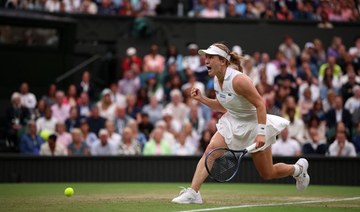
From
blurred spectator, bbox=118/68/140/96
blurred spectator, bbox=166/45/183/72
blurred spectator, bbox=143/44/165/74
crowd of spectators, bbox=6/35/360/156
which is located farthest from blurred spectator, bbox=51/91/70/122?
blurred spectator, bbox=166/45/183/72

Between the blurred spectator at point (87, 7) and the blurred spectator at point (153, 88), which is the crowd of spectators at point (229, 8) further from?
the blurred spectator at point (153, 88)

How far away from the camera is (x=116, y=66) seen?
2202cm

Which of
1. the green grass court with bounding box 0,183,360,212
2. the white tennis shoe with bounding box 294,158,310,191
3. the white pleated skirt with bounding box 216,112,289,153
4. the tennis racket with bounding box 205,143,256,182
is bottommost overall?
the green grass court with bounding box 0,183,360,212

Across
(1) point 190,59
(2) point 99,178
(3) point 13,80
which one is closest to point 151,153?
(2) point 99,178

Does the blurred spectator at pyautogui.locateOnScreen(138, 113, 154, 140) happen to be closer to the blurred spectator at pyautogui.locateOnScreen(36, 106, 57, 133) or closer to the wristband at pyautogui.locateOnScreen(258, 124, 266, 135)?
the blurred spectator at pyautogui.locateOnScreen(36, 106, 57, 133)

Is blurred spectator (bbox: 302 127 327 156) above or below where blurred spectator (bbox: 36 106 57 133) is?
below

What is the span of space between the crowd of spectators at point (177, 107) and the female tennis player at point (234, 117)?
657cm

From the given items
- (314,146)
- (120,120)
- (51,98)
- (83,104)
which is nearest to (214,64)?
(314,146)

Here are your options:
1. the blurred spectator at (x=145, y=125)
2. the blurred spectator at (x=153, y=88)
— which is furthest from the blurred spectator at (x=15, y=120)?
the blurred spectator at (x=153, y=88)

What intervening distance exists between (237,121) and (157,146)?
6926 mm

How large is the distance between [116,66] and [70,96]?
279 cm

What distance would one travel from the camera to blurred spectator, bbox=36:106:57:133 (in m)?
18.2

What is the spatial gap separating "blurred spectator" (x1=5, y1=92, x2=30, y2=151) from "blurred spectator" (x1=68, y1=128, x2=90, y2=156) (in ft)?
4.01

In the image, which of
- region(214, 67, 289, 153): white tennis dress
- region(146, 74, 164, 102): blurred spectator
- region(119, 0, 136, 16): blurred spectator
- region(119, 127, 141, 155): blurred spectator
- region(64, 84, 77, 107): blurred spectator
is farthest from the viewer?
region(119, 0, 136, 16): blurred spectator
